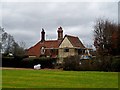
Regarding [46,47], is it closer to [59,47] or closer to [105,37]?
[59,47]

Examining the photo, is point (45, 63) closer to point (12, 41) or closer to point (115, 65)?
point (115, 65)

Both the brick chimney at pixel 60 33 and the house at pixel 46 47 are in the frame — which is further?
the house at pixel 46 47

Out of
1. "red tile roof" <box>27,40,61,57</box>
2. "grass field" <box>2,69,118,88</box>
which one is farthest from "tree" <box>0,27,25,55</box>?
"grass field" <box>2,69,118,88</box>

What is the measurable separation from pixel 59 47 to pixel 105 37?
1411 centimetres

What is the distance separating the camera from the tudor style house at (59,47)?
2897 inches

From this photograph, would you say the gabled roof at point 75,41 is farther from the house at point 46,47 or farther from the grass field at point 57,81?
the grass field at point 57,81

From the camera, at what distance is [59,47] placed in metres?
74.7

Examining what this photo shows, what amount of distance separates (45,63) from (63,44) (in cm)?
1741

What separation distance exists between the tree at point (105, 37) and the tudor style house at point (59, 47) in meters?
8.44

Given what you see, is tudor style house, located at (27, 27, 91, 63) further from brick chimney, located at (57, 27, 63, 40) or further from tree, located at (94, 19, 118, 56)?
tree, located at (94, 19, 118, 56)

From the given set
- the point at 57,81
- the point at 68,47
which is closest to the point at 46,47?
the point at 68,47

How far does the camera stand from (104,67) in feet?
155

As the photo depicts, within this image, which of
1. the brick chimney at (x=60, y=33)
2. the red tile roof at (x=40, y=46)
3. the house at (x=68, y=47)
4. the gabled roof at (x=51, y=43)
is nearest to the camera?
the house at (x=68, y=47)

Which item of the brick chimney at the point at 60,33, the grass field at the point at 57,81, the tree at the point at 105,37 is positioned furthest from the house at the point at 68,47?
the grass field at the point at 57,81
